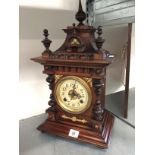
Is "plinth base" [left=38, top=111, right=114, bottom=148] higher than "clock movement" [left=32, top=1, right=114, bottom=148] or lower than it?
lower

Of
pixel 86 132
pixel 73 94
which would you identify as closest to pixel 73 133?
pixel 86 132

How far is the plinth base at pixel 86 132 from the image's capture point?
2.41ft

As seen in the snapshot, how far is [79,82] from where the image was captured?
2.44 ft

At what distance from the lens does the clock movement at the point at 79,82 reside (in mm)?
700

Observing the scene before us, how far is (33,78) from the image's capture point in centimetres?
97

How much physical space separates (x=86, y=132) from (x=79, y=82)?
0.20 m

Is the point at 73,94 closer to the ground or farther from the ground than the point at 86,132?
farther from the ground

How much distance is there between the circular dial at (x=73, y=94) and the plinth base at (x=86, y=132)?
0.08 m

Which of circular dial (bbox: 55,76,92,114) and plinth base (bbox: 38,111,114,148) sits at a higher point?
circular dial (bbox: 55,76,92,114)

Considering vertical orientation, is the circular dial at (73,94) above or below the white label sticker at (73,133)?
above

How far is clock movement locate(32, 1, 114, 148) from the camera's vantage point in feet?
2.30

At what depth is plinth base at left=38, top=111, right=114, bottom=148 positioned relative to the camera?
0.73m

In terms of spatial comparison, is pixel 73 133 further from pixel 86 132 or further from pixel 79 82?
pixel 79 82
